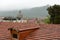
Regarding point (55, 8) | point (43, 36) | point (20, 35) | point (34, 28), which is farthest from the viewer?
point (55, 8)

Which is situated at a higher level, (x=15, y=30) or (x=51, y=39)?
(x=15, y=30)

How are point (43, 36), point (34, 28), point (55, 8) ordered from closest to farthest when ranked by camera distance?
1. point (43, 36)
2. point (34, 28)
3. point (55, 8)

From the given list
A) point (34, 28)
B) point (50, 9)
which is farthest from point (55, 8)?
point (34, 28)

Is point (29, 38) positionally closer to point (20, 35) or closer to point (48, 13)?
point (20, 35)

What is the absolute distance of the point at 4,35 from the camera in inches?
271

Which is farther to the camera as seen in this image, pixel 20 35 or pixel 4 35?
pixel 4 35

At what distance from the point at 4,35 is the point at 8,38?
0.43m

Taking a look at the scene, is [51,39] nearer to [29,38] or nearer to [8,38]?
[29,38]

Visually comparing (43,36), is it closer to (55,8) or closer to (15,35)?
(15,35)

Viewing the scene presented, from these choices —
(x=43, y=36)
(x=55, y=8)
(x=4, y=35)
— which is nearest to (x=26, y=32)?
(x=43, y=36)

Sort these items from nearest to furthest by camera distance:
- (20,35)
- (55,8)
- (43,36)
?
(20,35) → (43,36) → (55,8)

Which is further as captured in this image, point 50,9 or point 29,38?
point 50,9

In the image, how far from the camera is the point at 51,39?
237 inches

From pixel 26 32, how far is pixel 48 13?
1706 centimetres
